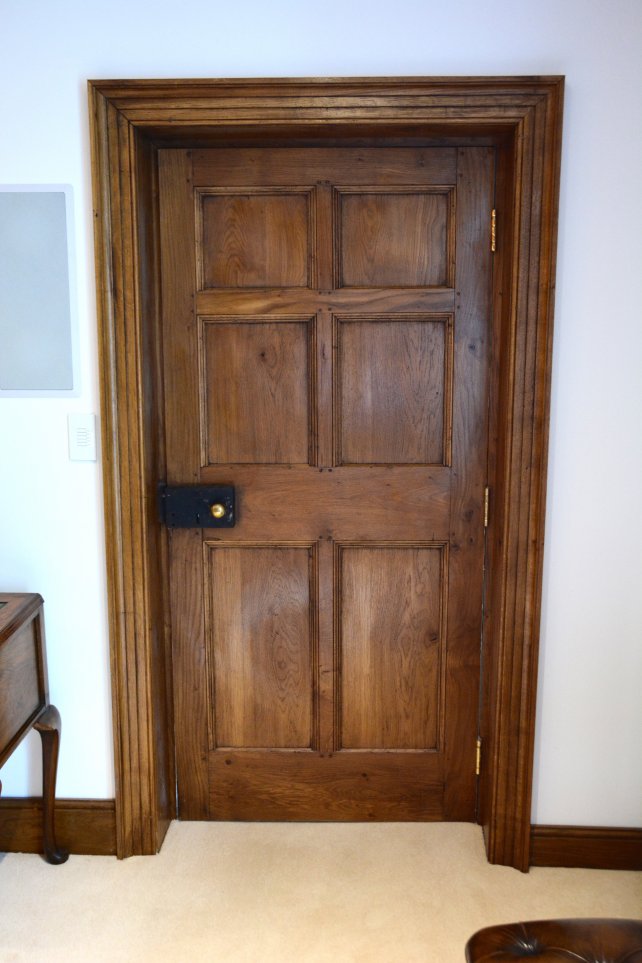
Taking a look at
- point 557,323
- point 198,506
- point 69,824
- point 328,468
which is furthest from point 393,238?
point 69,824

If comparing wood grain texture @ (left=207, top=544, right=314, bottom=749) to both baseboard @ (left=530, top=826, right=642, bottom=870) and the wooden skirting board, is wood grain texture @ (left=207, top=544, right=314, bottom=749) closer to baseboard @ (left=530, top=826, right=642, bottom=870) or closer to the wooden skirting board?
the wooden skirting board

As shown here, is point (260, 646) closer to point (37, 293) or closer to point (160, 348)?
point (160, 348)

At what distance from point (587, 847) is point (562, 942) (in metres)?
0.86

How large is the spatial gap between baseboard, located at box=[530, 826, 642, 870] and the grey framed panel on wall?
1765 mm

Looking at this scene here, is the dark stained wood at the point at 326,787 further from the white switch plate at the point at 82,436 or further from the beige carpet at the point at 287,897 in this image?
the white switch plate at the point at 82,436

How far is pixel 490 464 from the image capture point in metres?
2.19

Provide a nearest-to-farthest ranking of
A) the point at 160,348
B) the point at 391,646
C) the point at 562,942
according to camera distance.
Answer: the point at 562,942 → the point at 160,348 → the point at 391,646

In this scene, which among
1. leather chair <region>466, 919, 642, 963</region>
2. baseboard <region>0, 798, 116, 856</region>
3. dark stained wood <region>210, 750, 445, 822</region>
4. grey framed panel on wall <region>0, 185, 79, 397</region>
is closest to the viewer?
leather chair <region>466, 919, 642, 963</region>

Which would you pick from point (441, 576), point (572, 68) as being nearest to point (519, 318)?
point (572, 68)

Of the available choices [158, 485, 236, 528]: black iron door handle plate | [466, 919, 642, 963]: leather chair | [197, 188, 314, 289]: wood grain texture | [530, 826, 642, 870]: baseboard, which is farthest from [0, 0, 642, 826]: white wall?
[466, 919, 642, 963]: leather chair

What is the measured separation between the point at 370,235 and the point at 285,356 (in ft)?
1.29

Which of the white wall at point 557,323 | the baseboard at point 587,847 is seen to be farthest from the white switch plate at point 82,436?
the baseboard at point 587,847

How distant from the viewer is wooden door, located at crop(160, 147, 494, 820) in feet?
6.96

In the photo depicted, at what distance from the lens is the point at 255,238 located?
84.0 inches
